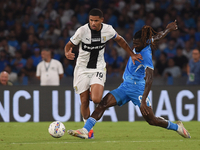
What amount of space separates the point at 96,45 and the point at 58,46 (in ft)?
23.1

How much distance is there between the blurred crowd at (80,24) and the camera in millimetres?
12711

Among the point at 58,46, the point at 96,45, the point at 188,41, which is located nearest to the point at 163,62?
the point at 188,41

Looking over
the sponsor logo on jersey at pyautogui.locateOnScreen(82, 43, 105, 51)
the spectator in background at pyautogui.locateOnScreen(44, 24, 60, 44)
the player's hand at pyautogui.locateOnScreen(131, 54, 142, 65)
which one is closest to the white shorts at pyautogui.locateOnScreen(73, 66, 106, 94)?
the sponsor logo on jersey at pyautogui.locateOnScreen(82, 43, 105, 51)

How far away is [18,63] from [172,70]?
496cm

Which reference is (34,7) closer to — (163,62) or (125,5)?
(125,5)

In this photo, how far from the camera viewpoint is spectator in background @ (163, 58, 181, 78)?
488 inches

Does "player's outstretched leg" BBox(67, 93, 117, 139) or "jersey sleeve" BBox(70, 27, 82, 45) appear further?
"jersey sleeve" BBox(70, 27, 82, 45)

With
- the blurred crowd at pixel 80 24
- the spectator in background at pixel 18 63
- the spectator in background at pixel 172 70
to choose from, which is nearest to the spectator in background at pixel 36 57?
the blurred crowd at pixel 80 24

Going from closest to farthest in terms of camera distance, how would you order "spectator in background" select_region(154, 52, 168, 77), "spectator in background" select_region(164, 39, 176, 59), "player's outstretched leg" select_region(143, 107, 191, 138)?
"player's outstretched leg" select_region(143, 107, 191, 138), "spectator in background" select_region(154, 52, 168, 77), "spectator in background" select_region(164, 39, 176, 59)

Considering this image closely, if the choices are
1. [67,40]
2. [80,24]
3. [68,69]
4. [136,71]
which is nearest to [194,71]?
[68,69]

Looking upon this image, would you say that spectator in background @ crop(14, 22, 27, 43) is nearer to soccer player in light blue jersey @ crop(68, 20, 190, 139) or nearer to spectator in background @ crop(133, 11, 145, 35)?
spectator in background @ crop(133, 11, 145, 35)

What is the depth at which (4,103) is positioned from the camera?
403 inches

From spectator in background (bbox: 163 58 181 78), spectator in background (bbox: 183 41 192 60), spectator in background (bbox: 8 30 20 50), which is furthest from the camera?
spectator in background (bbox: 8 30 20 50)

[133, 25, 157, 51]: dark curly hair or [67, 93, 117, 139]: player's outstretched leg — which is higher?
[133, 25, 157, 51]: dark curly hair
